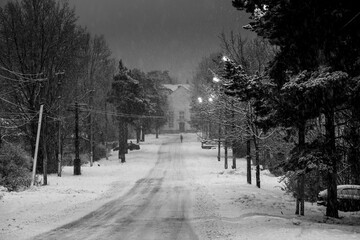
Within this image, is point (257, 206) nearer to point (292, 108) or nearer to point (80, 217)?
point (292, 108)

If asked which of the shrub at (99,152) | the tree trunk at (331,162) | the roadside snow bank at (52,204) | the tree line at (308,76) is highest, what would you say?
the tree line at (308,76)

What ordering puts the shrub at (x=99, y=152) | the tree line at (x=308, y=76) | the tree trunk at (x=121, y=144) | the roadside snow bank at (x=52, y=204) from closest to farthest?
the tree line at (x=308, y=76)
the roadside snow bank at (x=52, y=204)
the tree trunk at (x=121, y=144)
the shrub at (x=99, y=152)

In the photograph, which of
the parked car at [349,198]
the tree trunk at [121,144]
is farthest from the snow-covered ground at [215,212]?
the tree trunk at [121,144]

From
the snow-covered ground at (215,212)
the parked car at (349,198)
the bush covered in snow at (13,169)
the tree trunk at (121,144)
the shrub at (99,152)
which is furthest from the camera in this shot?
the shrub at (99,152)

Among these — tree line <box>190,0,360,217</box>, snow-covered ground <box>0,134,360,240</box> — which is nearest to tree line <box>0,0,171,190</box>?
snow-covered ground <box>0,134,360,240</box>

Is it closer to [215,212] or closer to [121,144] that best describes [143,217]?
[215,212]

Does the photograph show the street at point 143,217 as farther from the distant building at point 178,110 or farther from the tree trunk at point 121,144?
the distant building at point 178,110

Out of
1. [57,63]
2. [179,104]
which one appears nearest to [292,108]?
[57,63]

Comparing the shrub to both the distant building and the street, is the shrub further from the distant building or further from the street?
Result: the distant building

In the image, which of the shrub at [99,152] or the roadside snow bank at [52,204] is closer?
the roadside snow bank at [52,204]

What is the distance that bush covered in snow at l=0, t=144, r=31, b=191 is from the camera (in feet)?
72.4

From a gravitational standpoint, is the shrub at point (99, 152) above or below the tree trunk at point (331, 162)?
below

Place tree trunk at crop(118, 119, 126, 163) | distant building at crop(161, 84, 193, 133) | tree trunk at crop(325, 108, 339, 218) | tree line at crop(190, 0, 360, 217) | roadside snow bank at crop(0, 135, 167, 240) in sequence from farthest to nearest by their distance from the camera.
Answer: distant building at crop(161, 84, 193, 133), tree trunk at crop(118, 119, 126, 163), roadside snow bank at crop(0, 135, 167, 240), tree trunk at crop(325, 108, 339, 218), tree line at crop(190, 0, 360, 217)

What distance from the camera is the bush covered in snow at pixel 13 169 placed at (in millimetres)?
22081
